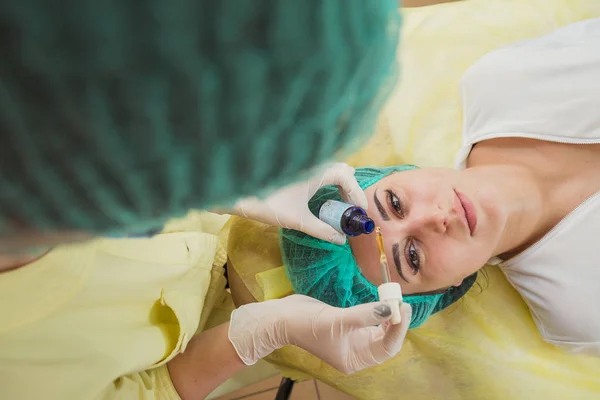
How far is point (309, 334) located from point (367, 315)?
18 centimetres

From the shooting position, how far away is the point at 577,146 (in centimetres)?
132

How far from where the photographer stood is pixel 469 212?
115cm

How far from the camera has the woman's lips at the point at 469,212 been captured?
114 centimetres

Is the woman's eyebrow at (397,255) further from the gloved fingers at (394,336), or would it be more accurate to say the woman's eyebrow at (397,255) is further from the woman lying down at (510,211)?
the gloved fingers at (394,336)

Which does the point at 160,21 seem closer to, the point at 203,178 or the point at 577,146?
the point at 203,178

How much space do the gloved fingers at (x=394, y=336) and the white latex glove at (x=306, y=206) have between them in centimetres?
22

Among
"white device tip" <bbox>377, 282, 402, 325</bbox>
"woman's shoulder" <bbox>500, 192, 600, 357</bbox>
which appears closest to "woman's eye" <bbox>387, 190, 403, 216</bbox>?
"white device tip" <bbox>377, 282, 402, 325</bbox>

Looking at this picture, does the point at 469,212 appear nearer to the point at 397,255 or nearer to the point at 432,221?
the point at 432,221

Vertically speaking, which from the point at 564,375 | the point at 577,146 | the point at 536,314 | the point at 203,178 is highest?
the point at 203,178

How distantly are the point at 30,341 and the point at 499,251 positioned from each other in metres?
1.06

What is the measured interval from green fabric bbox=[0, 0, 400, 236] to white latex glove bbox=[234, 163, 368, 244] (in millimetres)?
747

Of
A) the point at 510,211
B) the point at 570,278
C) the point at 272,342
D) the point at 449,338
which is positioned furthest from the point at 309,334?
the point at 570,278

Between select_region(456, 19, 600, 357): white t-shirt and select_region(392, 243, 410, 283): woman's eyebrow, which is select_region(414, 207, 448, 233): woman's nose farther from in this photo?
select_region(456, 19, 600, 357): white t-shirt

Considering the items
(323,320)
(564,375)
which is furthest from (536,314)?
(323,320)
